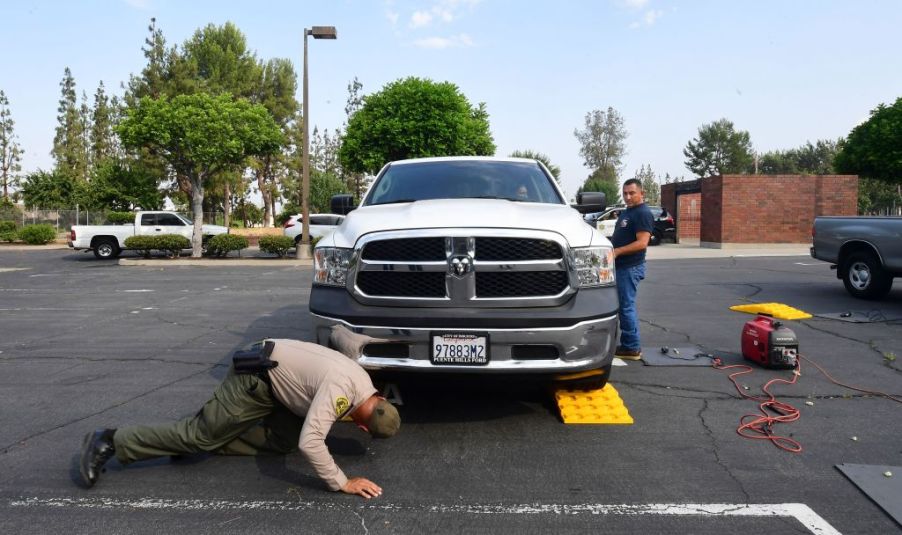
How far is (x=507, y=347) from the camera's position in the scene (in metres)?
3.93

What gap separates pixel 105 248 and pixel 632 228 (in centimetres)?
2332

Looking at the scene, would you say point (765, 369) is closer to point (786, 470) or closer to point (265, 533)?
point (786, 470)

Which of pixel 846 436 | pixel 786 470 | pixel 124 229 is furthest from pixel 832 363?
pixel 124 229

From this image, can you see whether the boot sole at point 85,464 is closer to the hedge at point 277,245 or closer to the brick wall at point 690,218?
the hedge at point 277,245

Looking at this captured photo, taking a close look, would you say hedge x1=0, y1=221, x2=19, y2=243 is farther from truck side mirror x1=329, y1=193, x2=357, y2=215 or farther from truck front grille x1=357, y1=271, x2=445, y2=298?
truck front grille x1=357, y1=271, x2=445, y2=298

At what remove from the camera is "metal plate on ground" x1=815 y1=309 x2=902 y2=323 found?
28.8ft

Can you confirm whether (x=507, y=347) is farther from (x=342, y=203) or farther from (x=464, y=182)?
(x=342, y=203)

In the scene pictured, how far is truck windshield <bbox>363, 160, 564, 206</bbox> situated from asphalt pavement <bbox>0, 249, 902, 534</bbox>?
1.64 meters

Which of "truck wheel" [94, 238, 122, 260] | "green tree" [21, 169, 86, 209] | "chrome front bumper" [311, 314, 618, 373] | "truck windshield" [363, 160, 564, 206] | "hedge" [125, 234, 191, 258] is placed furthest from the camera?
"green tree" [21, 169, 86, 209]

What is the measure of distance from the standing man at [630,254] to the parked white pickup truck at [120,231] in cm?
2120

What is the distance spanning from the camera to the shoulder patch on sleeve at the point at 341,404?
335 cm

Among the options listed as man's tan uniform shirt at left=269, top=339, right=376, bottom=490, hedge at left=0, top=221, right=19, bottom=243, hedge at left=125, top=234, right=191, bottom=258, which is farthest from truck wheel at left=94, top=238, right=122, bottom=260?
man's tan uniform shirt at left=269, top=339, right=376, bottom=490

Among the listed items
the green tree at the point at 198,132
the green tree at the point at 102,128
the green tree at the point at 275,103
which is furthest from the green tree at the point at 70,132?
the green tree at the point at 198,132

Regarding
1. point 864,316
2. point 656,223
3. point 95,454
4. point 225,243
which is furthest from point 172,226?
point 95,454
